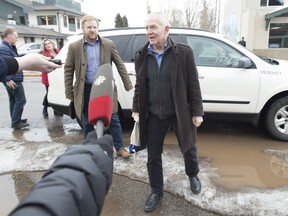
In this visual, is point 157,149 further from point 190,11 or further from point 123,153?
point 190,11

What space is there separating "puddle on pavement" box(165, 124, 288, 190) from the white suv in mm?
343

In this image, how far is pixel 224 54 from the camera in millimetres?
4742

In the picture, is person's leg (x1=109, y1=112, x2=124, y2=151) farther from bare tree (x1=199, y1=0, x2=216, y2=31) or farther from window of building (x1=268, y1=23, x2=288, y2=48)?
bare tree (x1=199, y1=0, x2=216, y2=31)

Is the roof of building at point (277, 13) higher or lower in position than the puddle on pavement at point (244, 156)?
higher

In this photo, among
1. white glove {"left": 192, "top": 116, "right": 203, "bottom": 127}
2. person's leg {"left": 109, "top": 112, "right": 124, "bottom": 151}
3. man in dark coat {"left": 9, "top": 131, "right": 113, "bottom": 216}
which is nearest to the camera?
man in dark coat {"left": 9, "top": 131, "right": 113, "bottom": 216}

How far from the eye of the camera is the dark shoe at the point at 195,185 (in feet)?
10.4

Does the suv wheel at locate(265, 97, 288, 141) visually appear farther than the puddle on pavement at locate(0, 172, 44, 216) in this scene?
Yes

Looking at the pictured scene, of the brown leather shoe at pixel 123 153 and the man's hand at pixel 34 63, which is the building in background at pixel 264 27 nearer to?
the brown leather shoe at pixel 123 153

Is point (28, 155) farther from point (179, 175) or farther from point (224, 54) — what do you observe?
point (224, 54)

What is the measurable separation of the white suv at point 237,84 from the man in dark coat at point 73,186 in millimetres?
3901

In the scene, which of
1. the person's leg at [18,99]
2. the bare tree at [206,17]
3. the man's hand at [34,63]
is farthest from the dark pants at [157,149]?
the bare tree at [206,17]

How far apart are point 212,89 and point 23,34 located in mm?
32346

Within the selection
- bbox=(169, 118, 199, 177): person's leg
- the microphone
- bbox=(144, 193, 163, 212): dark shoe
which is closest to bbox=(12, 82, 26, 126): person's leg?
bbox=(144, 193, 163, 212): dark shoe

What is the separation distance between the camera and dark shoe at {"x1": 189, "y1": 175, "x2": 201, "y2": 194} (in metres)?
3.17
